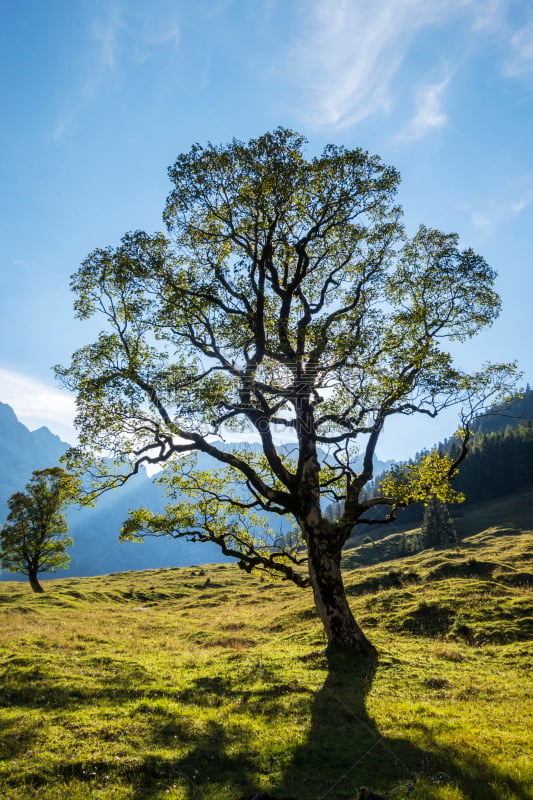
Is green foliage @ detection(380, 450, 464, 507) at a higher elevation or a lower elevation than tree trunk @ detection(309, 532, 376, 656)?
higher

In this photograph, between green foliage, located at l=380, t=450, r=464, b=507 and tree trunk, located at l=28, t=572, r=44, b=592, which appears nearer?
green foliage, located at l=380, t=450, r=464, b=507

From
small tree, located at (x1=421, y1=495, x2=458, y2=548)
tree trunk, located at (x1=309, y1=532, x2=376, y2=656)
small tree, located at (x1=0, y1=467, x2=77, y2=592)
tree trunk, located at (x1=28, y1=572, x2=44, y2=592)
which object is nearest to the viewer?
tree trunk, located at (x1=309, y1=532, x2=376, y2=656)

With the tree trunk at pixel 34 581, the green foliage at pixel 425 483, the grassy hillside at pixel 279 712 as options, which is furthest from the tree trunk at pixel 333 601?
the tree trunk at pixel 34 581

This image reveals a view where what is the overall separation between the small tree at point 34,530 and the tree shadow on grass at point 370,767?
53.3 m

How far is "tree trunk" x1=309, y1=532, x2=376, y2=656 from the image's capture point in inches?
670

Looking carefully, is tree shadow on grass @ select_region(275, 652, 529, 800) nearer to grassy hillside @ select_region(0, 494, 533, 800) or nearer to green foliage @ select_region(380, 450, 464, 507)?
grassy hillside @ select_region(0, 494, 533, 800)

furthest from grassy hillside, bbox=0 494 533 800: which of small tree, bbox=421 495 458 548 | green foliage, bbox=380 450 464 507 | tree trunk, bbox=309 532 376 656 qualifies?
small tree, bbox=421 495 458 548

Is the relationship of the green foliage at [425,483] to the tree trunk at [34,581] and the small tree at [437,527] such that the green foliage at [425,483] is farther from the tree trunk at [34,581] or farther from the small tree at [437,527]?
the small tree at [437,527]

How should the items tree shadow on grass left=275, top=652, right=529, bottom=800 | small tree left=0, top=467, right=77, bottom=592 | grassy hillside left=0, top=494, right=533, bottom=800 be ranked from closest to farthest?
tree shadow on grass left=275, top=652, right=529, bottom=800, grassy hillside left=0, top=494, right=533, bottom=800, small tree left=0, top=467, right=77, bottom=592

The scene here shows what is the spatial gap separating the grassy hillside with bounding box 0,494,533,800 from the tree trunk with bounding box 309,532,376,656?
1.13 meters

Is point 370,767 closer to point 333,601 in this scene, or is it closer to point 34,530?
point 333,601

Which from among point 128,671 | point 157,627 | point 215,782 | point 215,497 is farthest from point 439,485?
point 157,627

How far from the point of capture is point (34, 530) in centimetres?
5616

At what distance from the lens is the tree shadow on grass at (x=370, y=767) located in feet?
22.9
